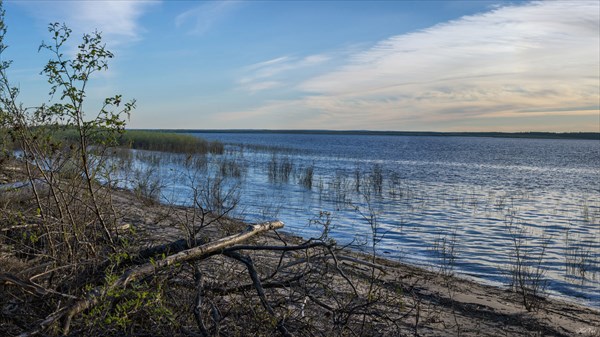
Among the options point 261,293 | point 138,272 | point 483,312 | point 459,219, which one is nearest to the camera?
point 138,272

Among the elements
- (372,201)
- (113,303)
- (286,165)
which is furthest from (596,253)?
(286,165)

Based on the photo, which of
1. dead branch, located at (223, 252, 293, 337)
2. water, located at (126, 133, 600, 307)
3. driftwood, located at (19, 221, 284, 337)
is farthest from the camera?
water, located at (126, 133, 600, 307)

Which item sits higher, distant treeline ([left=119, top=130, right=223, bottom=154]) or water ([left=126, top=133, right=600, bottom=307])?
distant treeline ([left=119, top=130, right=223, bottom=154])

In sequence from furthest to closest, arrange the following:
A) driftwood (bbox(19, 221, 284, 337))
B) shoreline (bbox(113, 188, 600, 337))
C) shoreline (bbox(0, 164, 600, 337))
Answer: shoreline (bbox(113, 188, 600, 337)), shoreline (bbox(0, 164, 600, 337)), driftwood (bbox(19, 221, 284, 337))

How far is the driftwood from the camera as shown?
3521 millimetres

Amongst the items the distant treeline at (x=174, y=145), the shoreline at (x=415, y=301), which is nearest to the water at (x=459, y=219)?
the shoreline at (x=415, y=301)

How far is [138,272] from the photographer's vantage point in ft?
13.0

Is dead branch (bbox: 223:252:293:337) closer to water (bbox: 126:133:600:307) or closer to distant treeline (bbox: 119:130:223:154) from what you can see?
water (bbox: 126:133:600:307)

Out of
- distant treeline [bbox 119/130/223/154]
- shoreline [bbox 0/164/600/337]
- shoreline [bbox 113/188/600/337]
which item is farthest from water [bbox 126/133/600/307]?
distant treeline [bbox 119/130/223/154]

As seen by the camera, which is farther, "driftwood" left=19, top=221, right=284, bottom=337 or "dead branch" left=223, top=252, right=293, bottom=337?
"dead branch" left=223, top=252, right=293, bottom=337

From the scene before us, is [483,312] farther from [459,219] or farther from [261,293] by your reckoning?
[459,219]

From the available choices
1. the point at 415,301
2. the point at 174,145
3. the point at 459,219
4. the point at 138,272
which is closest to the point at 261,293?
the point at 138,272

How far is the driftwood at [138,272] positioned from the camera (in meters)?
3.52

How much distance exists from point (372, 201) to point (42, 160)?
1574cm
